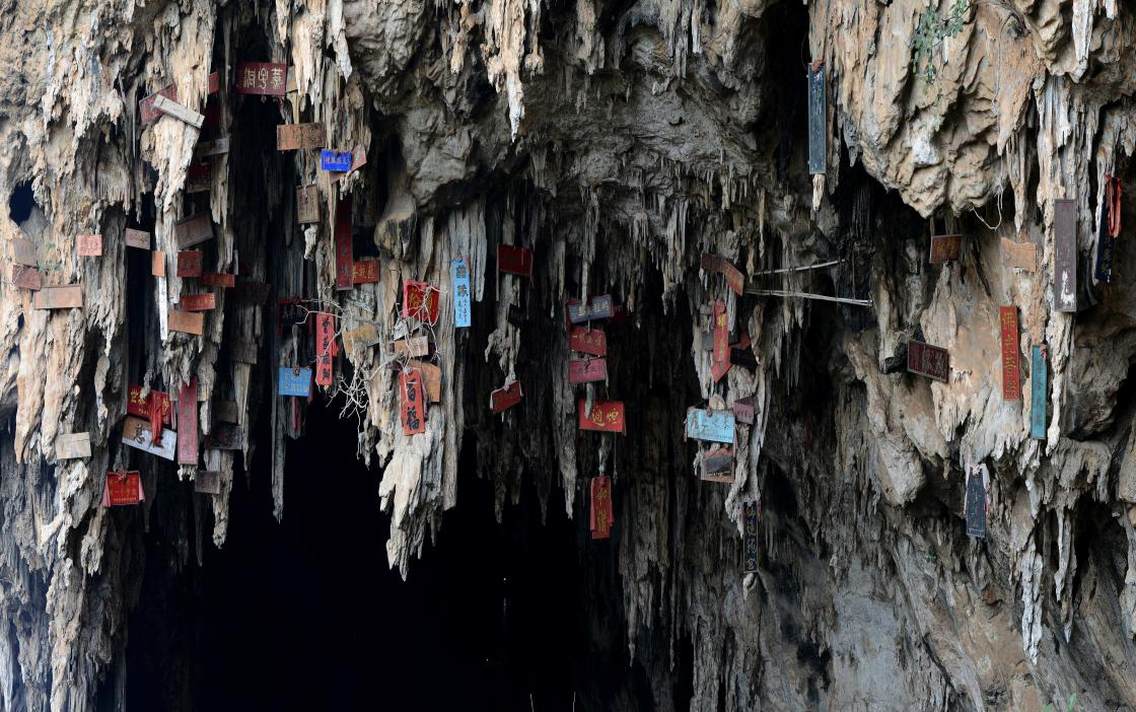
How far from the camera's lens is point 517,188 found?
8141 mm

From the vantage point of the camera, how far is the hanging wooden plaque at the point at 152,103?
7.74 metres

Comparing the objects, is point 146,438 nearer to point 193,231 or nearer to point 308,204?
point 193,231

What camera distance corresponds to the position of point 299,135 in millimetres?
7688

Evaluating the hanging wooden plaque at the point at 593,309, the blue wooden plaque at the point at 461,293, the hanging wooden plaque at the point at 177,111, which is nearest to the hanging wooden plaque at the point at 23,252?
the hanging wooden plaque at the point at 177,111

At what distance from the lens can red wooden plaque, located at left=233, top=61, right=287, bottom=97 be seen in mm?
7781

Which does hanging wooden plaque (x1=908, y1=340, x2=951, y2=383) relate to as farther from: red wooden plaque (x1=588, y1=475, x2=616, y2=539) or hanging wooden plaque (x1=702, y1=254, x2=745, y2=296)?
red wooden plaque (x1=588, y1=475, x2=616, y2=539)

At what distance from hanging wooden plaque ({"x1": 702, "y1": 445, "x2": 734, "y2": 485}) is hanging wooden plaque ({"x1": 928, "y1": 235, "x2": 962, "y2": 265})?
224cm

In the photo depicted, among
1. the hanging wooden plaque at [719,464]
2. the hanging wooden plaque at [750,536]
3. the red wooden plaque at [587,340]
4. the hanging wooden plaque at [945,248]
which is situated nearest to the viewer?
the hanging wooden plaque at [945,248]

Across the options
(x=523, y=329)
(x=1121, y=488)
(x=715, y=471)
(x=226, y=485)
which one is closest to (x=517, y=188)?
(x=523, y=329)

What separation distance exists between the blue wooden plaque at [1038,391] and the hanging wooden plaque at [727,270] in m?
2.31

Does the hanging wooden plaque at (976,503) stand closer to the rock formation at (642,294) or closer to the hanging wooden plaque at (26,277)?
the rock formation at (642,294)

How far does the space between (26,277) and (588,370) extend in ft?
12.6

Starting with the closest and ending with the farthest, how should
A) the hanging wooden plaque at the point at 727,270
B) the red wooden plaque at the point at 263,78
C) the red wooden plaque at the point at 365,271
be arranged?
1. the red wooden plaque at the point at 263,78
2. the hanging wooden plaque at the point at 727,270
3. the red wooden plaque at the point at 365,271

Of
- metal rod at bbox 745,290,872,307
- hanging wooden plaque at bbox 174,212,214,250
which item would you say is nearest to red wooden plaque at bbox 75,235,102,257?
hanging wooden plaque at bbox 174,212,214,250
